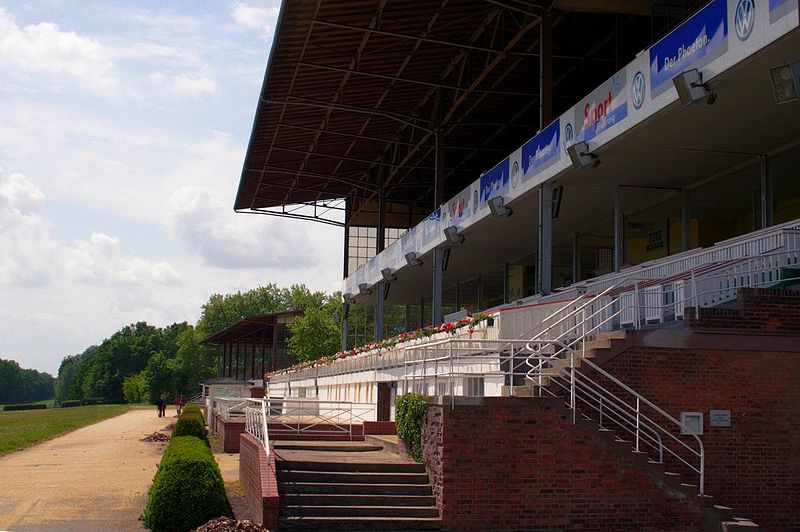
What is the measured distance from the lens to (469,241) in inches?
1409

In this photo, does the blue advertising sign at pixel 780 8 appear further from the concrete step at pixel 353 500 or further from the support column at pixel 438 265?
the support column at pixel 438 265

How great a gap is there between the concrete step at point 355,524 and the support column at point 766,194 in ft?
34.3

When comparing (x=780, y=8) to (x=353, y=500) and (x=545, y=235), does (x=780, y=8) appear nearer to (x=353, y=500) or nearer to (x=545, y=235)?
(x=353, y=500)

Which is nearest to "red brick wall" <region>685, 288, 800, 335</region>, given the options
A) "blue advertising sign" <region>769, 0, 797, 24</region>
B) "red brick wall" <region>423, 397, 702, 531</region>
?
"red brick wall" <region>423, 397, 702, 531</region>

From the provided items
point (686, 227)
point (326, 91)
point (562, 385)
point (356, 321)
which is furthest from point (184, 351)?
point (562, 385)

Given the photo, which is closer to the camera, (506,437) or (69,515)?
(506,437)

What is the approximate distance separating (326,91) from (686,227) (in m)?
14.9

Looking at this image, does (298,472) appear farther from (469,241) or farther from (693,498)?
(469,241)

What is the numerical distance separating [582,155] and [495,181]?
6.60 m

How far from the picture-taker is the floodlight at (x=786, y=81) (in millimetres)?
14602

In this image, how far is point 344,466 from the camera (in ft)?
51.4

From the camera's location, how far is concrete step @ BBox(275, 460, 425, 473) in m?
15.5

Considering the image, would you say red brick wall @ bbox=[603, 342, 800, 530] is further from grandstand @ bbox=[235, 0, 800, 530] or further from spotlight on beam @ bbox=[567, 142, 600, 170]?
spotlight on beam @ bbox=[567, 142, 600, 170]

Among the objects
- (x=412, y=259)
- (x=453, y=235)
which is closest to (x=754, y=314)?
(x=453, y=235)
